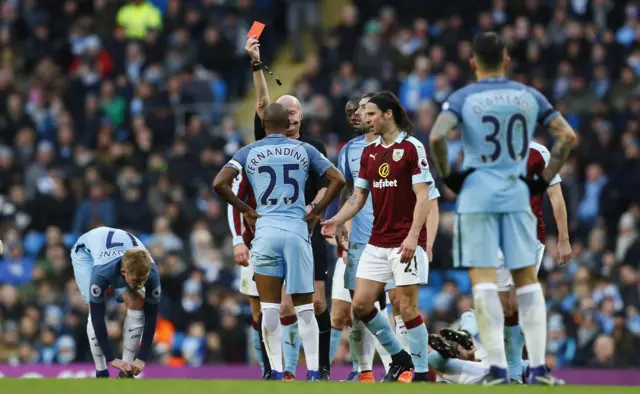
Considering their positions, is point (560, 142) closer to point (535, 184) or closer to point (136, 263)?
point (535, 184)

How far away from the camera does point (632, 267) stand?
62.7ft

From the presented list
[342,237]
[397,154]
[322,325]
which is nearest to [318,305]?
[322,325]

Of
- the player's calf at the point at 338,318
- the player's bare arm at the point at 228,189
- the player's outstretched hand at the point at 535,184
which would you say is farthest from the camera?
the player's calf at the point at 338,318

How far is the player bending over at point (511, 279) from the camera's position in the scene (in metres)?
12.0

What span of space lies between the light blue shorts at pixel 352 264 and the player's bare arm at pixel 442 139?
3071 millimetres

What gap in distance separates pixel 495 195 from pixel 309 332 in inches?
107

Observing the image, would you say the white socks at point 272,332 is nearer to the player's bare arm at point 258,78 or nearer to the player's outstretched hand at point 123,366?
the player's outstretched hand at point 123,366

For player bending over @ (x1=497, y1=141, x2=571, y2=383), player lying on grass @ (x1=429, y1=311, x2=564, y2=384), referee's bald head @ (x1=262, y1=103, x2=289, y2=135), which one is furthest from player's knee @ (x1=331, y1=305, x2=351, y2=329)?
referee's bald head @ (x1=262, y1=103, x2=289, y2=135)

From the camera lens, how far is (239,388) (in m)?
9.49

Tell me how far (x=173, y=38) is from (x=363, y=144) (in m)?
13.2

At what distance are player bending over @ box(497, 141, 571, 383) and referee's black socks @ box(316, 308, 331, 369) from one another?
1.74m

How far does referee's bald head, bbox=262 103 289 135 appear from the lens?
11797 millimetres

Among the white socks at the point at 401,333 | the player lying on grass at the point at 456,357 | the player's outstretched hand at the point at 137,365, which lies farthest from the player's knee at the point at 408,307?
the player's outstretched hand at the point at 137,365

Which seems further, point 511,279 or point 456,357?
point 456,357
